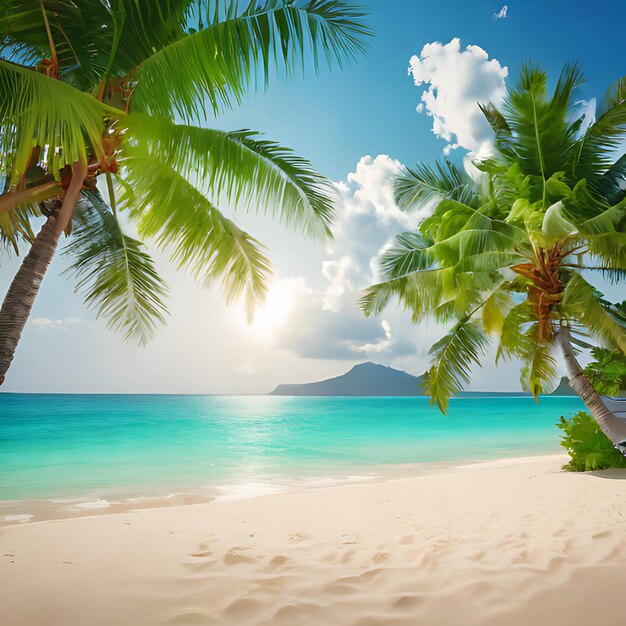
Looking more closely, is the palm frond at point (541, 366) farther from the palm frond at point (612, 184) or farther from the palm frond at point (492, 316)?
the palm frond at point (612, 184)

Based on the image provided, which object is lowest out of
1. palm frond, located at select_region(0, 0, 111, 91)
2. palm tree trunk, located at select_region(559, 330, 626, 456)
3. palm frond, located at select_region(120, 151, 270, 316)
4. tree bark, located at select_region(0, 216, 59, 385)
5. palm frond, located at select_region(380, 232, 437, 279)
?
palm tree trunk, located at select_region(559, 330, 626, 456)

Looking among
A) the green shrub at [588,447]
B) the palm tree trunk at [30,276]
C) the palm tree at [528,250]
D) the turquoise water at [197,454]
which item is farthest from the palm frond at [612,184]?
the palm tree trunk at [30,276]

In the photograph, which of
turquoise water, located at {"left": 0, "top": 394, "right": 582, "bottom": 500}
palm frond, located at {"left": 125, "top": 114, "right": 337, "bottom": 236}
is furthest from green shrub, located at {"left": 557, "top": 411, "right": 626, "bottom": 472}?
palm frond, located at {"left": 125, "top": 114, "right": 337, "bottom": 236}

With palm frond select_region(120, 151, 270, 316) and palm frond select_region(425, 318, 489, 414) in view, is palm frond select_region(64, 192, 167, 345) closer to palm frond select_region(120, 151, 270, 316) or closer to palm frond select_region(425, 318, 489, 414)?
palm frond select_region(120, 151, 270, 316)

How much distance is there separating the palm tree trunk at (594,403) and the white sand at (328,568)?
3.40 meters

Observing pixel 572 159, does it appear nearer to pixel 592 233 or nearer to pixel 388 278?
pixel 592 233

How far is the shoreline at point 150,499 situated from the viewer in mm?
9094

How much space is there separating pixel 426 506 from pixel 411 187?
24.5ft

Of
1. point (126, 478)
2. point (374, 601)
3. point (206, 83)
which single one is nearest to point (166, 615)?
point (374, 601)

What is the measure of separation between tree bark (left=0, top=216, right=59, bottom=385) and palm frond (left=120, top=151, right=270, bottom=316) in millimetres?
969

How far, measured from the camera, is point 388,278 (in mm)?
11312

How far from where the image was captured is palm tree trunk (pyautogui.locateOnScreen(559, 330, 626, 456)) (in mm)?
9570

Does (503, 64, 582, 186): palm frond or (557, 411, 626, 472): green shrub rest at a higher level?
(503, 64, 582, 186): palm frond

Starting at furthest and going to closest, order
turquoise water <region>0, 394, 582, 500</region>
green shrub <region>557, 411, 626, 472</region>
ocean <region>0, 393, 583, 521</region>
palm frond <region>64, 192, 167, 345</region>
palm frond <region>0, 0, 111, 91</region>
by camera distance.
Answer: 1. turquoise water <region>0, 394, 582, 500</region>
2. ocean <region>0, 393, 583, 521</region>
3. green shrub <region>557, 411, 626, 472</region>
4. palm frond <region>64, 192, 167, 345</region>
5. palm frond <region>0, 0, 111, 91</region>
